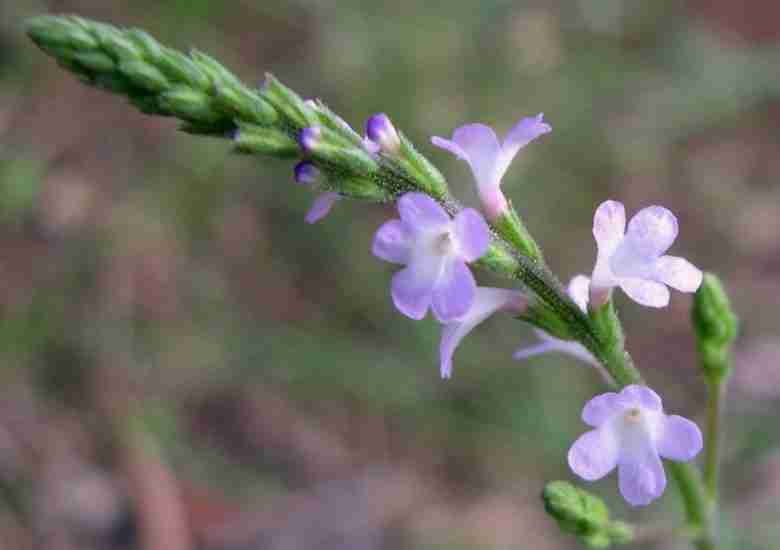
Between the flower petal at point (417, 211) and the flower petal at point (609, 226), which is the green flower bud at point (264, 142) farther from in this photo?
the flower petal at point (609, 226)

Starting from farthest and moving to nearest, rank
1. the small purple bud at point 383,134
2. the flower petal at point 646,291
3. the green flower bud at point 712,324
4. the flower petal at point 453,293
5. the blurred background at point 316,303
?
the blurred background at point 316,303 → the green flower bud at point 712,324 → the small purple bud at point 383,134 → the flower petal at point 646,291 → the flower petal at point 453,293

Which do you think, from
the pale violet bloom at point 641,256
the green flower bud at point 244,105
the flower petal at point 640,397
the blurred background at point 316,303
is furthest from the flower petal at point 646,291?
the blurred background at point 316,303

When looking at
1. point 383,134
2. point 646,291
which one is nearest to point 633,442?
point 646,291

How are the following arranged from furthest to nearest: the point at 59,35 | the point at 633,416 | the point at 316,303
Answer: the point at 316,303 < the point at 633,416 < the point at 59,35

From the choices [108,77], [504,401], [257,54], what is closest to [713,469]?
[108,77]

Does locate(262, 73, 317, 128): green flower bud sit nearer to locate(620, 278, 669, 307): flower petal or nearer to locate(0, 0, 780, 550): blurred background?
locate(620, 278, 669, 307): flower petal

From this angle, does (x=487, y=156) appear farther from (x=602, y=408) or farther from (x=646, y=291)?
(x=602, y=408)

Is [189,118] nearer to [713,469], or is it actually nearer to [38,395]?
[713,469]
